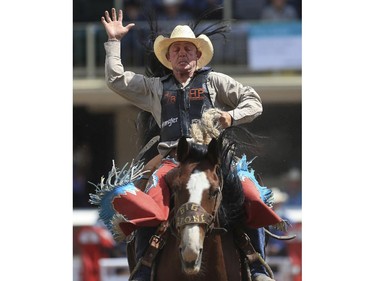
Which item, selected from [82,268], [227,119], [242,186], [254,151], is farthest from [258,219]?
[82,268]

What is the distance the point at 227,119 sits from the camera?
205 inches

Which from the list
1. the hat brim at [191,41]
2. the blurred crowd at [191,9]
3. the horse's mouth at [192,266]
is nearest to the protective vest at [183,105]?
the hat brim at [191,41]

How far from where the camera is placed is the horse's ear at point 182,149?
4.85 m

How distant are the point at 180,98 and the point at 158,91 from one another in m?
0.19

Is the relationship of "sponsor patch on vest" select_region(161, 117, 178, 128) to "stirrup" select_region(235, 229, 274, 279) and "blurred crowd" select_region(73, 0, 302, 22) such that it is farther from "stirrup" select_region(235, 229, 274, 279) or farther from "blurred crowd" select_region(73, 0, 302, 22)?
"blurred crowd" select_region(73, 0, 302, 22)

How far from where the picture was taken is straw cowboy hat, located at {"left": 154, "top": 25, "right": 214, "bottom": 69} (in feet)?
17.7

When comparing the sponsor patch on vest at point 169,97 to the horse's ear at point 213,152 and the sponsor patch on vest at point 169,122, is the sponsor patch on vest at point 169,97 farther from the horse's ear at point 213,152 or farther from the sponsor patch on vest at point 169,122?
the horse's ear at point 213,152

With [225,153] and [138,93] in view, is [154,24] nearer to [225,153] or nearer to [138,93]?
[138,93]

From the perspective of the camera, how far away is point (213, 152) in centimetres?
488

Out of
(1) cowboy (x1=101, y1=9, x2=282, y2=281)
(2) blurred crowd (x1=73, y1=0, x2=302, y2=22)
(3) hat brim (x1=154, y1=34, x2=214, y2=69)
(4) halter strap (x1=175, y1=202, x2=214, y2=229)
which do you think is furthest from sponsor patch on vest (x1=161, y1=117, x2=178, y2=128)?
(2) blurred crowd (x1=73, y1=0, x2=302, y2=22)

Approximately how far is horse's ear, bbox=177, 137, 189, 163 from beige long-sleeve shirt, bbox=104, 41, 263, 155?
51 centimetres

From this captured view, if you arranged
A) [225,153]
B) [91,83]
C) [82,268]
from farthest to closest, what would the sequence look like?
[91,83]
[82,268]
[225,153]

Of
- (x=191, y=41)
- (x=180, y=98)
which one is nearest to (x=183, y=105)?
(x=180, y=98)
